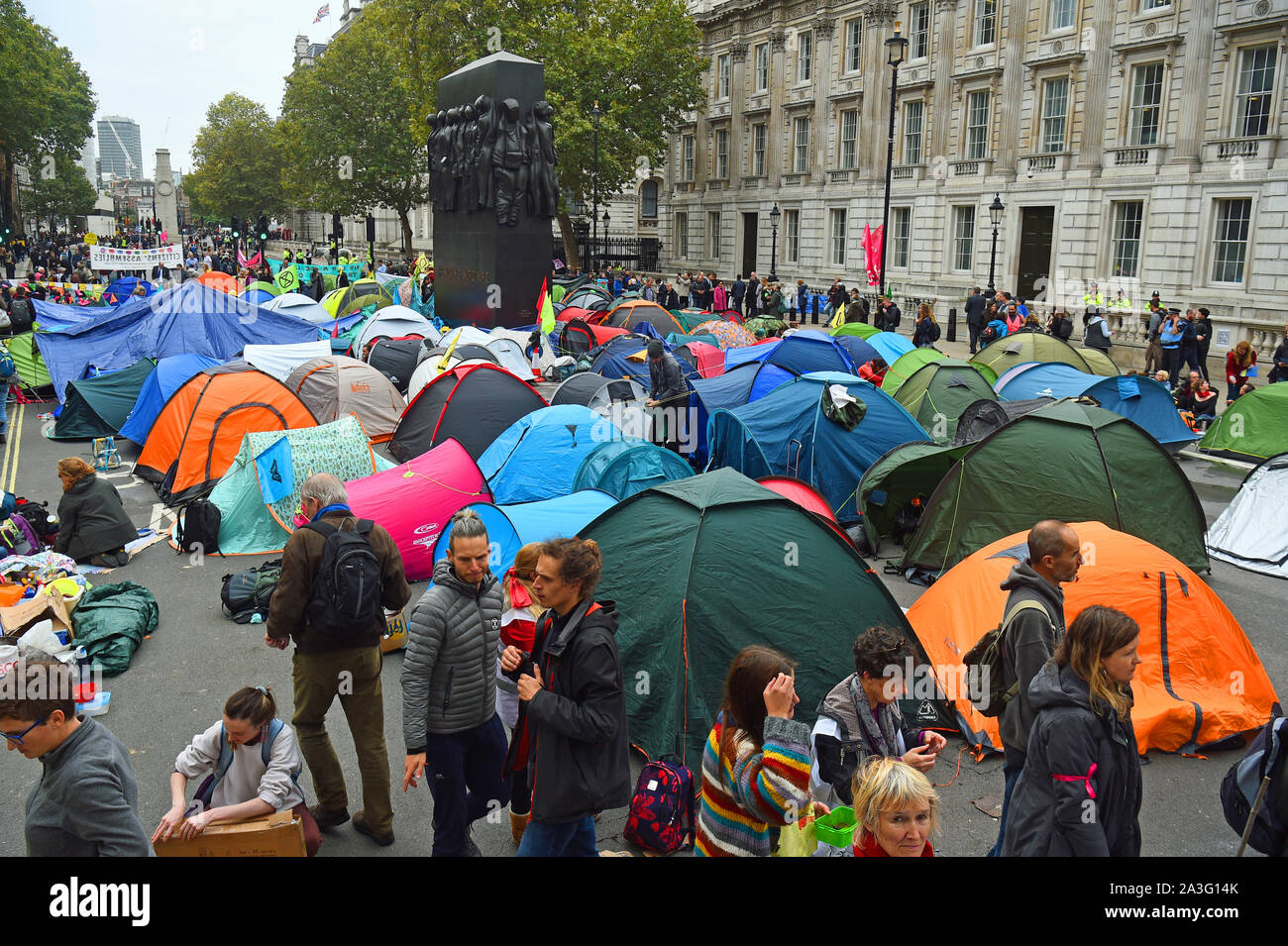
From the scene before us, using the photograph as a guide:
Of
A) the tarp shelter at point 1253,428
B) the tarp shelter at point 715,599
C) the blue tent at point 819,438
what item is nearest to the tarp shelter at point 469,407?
the blue tent at point 819,438

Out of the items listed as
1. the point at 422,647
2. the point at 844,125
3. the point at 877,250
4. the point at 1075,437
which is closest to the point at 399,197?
the point at 844,125

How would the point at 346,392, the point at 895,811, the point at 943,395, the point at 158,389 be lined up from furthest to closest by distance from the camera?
the point at 346,392, the point at 158,389, the point at 943,395, the point at 895,811

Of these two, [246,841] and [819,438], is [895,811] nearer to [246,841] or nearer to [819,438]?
[246,841]

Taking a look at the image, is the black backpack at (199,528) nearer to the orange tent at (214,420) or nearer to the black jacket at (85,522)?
the black jacket at (85,522)

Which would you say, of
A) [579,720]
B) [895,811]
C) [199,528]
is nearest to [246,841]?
[579,720]

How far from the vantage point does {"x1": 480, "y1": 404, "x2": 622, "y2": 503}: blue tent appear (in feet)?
34.0

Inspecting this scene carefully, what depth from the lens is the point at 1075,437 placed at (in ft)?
29.5

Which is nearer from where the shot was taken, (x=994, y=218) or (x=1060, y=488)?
(x=1060, y=488)

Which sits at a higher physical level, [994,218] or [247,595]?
[994,218]

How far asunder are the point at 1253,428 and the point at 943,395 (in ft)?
15.8

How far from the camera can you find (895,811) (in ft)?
10.3

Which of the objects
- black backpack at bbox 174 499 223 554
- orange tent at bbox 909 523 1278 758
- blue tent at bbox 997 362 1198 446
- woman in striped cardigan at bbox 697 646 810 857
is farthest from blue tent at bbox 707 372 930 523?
woman in striped cardigan at bbox 697 646 810 857

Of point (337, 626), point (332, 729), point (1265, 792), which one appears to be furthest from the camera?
point (332, 729)

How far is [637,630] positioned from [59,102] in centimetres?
6847
